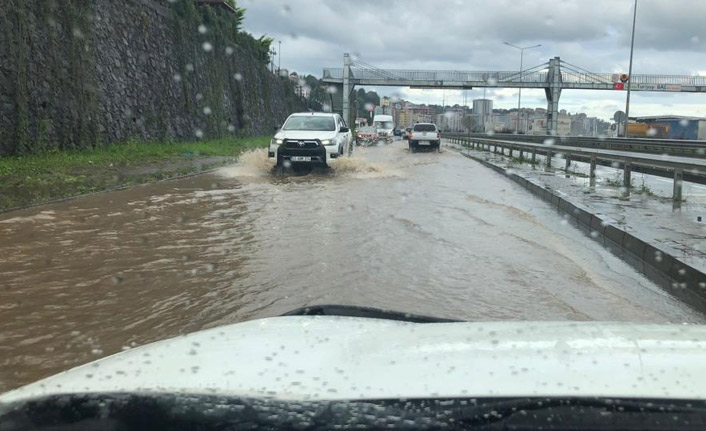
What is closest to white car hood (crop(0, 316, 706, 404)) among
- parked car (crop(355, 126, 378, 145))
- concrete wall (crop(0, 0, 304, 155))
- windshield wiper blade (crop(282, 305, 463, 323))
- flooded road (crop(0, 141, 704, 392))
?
windshield wiper blade (crop(282, 305, 463, 323))

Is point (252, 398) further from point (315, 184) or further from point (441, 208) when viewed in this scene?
point (315, 184)

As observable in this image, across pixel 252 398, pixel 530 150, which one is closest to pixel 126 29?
pixel 530 150

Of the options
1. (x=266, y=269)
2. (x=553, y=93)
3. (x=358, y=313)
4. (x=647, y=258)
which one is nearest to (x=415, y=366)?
(x=358, y=313)

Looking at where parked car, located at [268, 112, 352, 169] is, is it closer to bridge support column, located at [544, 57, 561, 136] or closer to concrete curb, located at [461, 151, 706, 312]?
concrete curb, located at [461, 151, 706, 312]

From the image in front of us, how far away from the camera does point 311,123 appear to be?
18516mm

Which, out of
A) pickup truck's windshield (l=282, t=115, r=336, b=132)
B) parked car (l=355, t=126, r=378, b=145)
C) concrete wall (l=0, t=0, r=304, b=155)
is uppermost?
concrete wall (l=0, t=0, r=304, b=155)

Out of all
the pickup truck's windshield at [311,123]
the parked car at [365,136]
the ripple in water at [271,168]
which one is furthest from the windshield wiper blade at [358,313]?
the parked car at [365,136]

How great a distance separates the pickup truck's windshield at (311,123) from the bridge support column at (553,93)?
45518 mm

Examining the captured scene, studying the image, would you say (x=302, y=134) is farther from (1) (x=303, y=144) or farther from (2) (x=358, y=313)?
(2) (x=358, y=313)

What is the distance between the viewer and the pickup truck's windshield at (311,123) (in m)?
18.2

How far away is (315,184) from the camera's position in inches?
600

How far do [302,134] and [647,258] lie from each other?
38.3 feet

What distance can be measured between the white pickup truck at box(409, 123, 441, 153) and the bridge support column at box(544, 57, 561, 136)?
2378 cm

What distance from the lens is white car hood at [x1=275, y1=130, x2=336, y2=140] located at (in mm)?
17312
